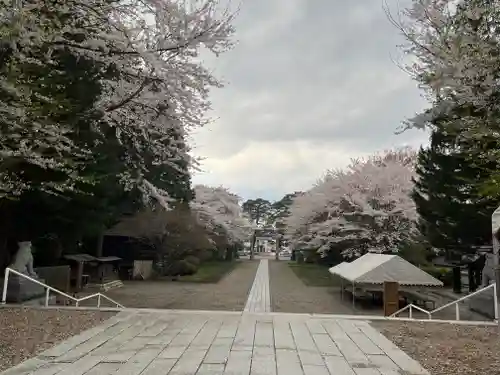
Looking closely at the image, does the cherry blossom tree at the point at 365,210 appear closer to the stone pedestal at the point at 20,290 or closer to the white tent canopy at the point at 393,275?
the white tent canopy at the point at 393,275

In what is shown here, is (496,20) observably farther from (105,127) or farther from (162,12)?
(105,127)

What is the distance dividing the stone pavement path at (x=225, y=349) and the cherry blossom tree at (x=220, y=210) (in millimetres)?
25285

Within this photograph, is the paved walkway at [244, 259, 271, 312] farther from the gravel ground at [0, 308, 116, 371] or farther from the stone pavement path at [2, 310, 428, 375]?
the gravel ground at [0, 308, 116, 371]

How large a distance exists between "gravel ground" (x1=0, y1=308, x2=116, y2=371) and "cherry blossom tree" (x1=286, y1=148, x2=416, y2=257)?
59.0ft

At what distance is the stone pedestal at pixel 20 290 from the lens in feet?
33.9

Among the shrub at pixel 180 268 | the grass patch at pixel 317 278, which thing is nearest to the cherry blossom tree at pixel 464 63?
the grass patch at pixel 317 278

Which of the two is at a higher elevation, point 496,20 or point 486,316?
point 496,20

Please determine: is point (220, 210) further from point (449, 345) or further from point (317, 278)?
point (449, 345)

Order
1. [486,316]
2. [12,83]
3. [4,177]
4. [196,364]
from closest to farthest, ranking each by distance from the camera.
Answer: [196,364]
[12,83]
[4,177]
[486,316]

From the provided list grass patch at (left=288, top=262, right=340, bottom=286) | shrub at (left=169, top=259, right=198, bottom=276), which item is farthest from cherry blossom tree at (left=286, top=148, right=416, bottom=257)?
shrub at (left=169, top=259, right=198, bottom=276)

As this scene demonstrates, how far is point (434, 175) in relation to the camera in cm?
1594

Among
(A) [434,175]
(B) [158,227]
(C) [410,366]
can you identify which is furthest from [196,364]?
(B) [158,227]

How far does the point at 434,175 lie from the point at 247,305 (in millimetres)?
7705

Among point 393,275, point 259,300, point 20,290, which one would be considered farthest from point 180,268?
point 20,290
